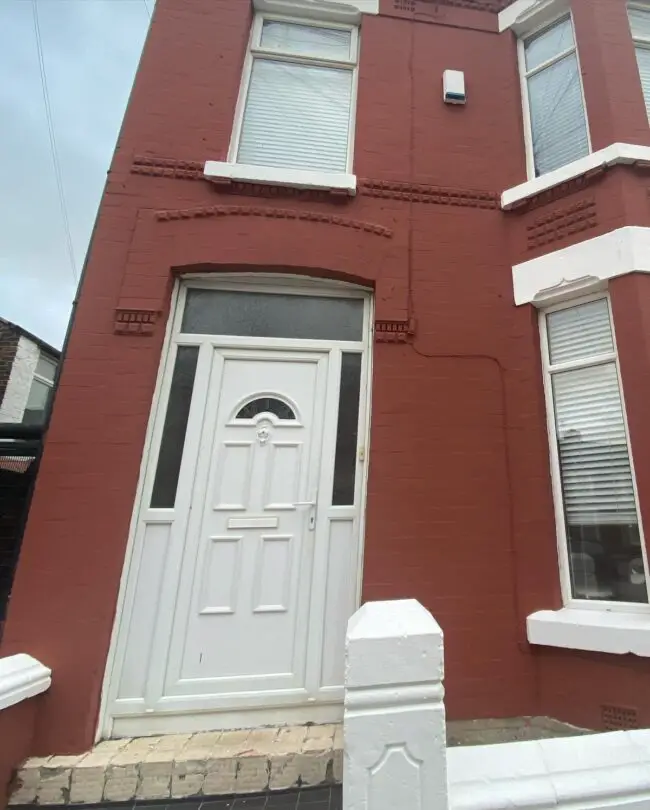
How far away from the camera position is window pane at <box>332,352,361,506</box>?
316cm

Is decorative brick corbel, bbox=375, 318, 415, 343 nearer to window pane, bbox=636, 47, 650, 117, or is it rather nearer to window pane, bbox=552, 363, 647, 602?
window pane, bbox=552, 363, 647, 602

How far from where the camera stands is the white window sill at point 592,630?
2.54 metres

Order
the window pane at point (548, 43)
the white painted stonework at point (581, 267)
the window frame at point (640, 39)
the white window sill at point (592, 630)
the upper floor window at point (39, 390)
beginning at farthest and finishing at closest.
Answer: the upper floor window at point (39, 390) → the window pane at point (548, 43) → the window frame at point (640, 39) → the white painted stonework at point (581, 267) → the white window sill at point (592, 630)

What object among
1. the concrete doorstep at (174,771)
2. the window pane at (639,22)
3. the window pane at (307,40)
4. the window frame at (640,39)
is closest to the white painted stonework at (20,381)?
the concrete doorstep at (174,771)

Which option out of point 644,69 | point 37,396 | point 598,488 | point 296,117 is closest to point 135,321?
point 296,117

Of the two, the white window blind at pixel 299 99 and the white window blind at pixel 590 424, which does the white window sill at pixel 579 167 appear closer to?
the white window blind at pixel 590 424

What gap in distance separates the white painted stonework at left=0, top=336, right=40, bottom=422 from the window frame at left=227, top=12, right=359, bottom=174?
15.7 feet

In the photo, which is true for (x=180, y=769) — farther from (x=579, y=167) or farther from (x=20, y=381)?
(x=20, y=381)

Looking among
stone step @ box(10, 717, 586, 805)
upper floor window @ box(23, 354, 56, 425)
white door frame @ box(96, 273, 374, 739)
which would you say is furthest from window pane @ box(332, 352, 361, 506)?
upper floor window @ box(23, 354, 56, 425)

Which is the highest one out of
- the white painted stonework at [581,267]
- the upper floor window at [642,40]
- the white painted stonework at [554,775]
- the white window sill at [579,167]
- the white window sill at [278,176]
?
the upper floor window at [642,40]

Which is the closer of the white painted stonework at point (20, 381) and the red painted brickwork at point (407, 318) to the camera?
the red painted brickwork at point (407, 318)

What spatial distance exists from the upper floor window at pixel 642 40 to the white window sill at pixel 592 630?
440 centimetres

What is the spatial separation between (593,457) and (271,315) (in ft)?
8.65

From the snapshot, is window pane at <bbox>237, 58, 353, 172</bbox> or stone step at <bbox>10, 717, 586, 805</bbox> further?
window pane at <bbox>237, 58, 353, 172</bbox>
